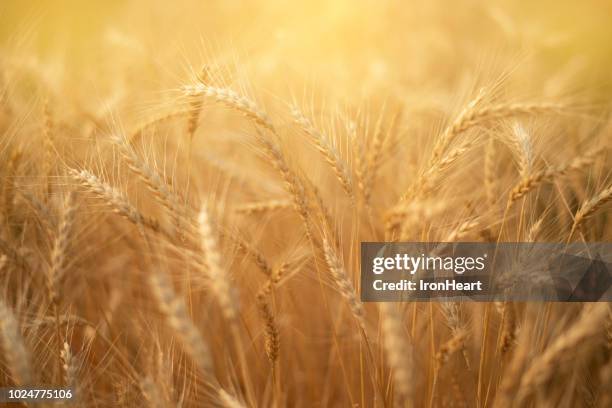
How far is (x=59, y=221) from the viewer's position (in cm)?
112

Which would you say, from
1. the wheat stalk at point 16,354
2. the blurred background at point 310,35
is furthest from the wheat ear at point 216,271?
the blurred background at point 310,35

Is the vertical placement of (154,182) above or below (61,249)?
above

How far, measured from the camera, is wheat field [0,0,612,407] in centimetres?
101

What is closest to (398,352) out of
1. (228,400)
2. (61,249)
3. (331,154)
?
(228,400)

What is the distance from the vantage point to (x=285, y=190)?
48.9 inches

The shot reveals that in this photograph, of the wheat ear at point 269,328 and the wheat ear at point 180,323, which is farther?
the wheat ear at point 269,328

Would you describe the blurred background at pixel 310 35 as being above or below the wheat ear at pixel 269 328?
above

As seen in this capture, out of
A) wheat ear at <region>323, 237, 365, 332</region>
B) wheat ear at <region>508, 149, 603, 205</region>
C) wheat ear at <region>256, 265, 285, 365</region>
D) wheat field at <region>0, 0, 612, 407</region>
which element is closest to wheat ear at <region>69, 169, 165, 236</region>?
wheat field at <region>0, 0, 612, 407</region>

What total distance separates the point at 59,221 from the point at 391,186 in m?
0.94

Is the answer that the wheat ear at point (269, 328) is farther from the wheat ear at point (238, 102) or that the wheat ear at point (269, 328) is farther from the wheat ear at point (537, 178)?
the wheat ear at point (537, 178)

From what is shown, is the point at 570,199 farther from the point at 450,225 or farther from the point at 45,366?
the point at 45,366

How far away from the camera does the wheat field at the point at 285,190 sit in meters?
1.01

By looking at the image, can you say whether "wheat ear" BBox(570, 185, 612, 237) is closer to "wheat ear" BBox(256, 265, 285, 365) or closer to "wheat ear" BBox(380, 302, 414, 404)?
"wheat ear" BBox(380, 302, 414, 404)

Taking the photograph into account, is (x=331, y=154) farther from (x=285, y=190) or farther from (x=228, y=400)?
(x=228, y=400)
